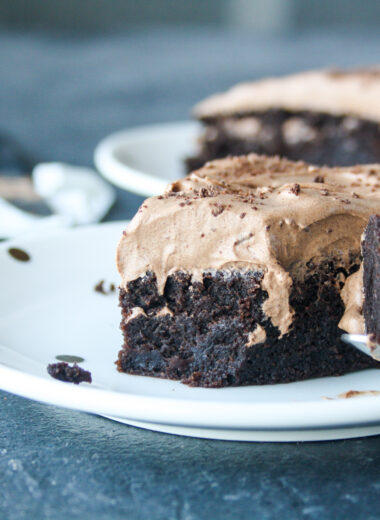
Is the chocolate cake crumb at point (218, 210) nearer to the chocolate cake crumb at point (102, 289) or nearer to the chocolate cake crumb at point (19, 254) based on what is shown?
the chocolate cake crumb at point (102, 289)

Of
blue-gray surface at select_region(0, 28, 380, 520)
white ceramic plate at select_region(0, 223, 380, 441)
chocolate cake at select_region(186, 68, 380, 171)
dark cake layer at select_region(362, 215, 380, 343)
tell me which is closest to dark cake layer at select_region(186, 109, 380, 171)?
chocolate cake at select_region(186, 68, 380, 171)

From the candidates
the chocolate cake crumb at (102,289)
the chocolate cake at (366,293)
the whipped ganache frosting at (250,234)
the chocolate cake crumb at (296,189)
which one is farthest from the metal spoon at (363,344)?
the chocolate cake crumb at (102,289)

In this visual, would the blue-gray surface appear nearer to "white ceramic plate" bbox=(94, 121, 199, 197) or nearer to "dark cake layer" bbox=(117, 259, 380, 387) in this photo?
"dark cake layer" bbox=(117, 259, 380, 387)

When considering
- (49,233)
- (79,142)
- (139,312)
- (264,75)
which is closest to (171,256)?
(139,312)

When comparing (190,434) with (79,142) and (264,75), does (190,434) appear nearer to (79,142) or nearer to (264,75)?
(79,142)

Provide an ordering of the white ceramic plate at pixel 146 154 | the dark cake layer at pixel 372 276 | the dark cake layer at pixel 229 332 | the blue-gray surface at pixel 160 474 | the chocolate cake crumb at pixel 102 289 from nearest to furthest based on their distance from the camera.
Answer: the blue-gray surface at pixel 160 474, the dark cake layer at pixel 372 276, the dark cake layer at pixel 229 332, the chocolate cake crumb at pixel 102 289, the white ceramic plate at pixel 146 154

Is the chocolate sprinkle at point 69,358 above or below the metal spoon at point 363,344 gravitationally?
below
